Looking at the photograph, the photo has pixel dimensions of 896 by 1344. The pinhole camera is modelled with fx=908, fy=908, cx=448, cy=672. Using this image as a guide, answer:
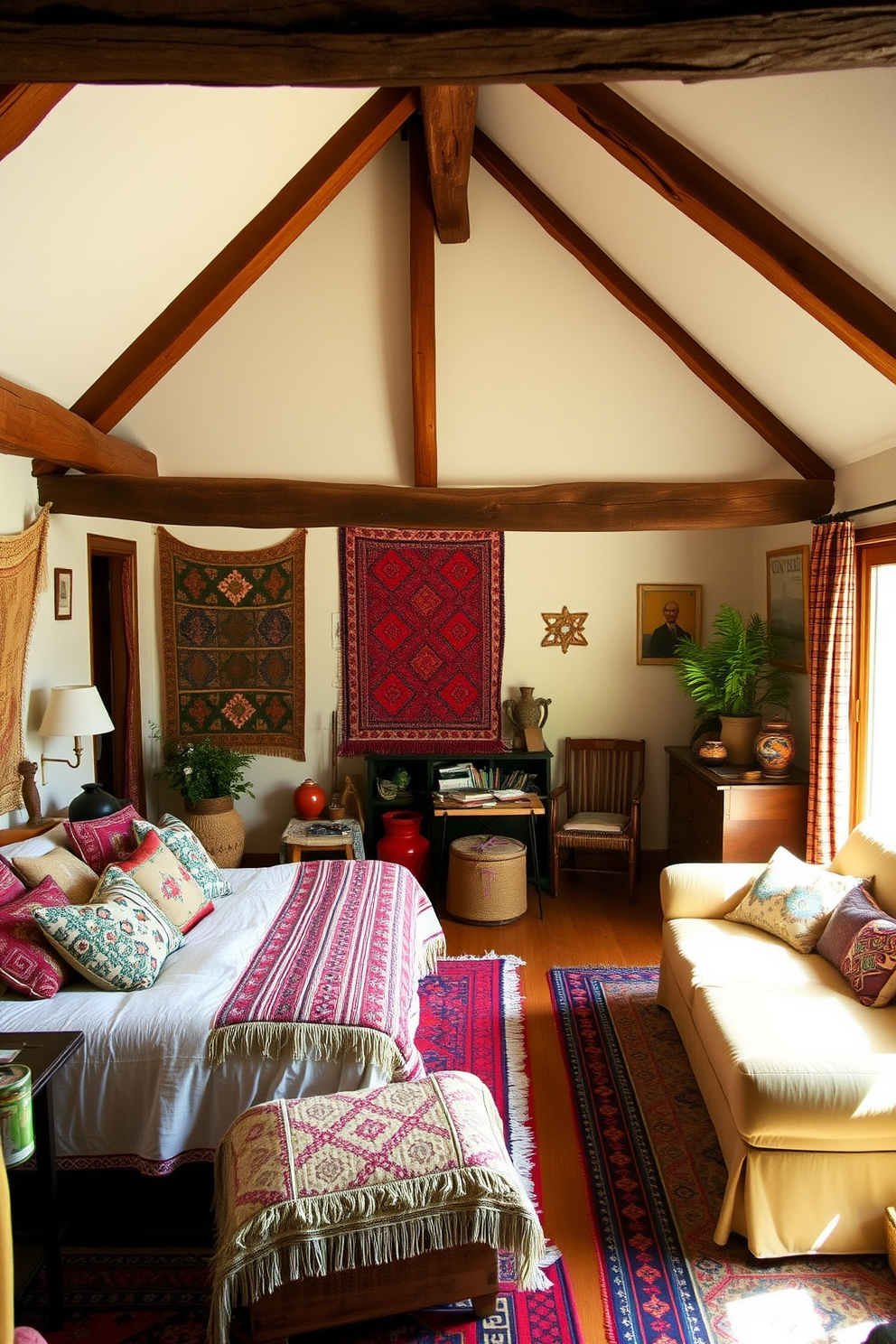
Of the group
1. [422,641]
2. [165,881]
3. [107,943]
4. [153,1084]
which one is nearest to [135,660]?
[422,641]

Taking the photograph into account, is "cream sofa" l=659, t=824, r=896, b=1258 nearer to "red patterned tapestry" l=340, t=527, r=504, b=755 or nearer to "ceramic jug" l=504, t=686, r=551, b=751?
"ceramic jug" l=504, t=686, r=551, b=751

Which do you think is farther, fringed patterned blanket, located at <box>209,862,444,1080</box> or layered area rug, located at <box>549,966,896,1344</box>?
fringed patterned blanket, located at <box>209,862,444,1080</box>

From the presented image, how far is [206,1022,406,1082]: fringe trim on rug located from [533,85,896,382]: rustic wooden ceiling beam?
9.65ft

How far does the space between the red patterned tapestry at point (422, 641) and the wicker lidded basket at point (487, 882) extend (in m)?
0.93

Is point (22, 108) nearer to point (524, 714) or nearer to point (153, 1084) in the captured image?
point (153, 1084)

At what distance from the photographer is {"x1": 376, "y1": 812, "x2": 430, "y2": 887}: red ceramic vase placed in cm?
553

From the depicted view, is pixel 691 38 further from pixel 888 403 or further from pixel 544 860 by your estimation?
pixel 544 860

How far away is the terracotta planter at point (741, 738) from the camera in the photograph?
5.20 meters

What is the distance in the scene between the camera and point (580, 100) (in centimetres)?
361

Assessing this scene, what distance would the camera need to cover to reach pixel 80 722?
4199 millimetres

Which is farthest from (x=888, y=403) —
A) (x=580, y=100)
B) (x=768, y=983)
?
(x=768, y=983)

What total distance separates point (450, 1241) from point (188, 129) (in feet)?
12.3

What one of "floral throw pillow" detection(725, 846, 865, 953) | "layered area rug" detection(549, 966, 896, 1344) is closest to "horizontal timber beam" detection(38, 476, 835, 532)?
"floral throw pillow" detection(725, 846, 865, 953)

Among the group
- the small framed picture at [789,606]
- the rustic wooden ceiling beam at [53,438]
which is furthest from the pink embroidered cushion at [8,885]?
the small framed picture at [789,606]
